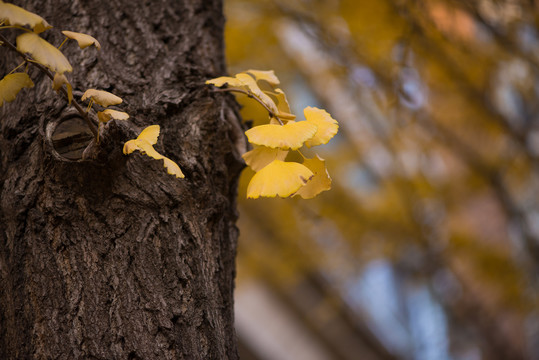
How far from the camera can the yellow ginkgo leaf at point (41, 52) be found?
0.52 metres

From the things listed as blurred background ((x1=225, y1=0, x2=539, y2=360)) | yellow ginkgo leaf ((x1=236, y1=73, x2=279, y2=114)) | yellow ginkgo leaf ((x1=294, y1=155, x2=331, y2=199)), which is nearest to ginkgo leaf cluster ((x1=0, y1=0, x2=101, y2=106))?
yellow ginkgo leaf ((x1=236, y1=73, x2=279, y2=114))

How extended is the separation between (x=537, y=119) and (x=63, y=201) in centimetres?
314

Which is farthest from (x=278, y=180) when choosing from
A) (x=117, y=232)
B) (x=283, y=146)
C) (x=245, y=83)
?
(x=117, y=232)

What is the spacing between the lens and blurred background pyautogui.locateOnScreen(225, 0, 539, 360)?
2290 millimetres

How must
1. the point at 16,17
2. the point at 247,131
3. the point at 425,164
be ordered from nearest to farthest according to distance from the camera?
the point at 16,17, the point at 247,131, the point at 425,164

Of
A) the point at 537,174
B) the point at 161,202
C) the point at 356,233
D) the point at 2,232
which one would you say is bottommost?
the point at 356,233

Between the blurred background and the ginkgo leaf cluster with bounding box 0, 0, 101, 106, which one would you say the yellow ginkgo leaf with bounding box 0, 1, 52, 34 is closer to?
the ginkgo leaf cluster with bounding box 0, 0, 101, 106

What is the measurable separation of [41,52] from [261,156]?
303 mm

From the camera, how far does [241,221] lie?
3.72m

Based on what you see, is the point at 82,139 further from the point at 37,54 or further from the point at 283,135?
the point at 283,135

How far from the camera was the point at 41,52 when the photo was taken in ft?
1.72

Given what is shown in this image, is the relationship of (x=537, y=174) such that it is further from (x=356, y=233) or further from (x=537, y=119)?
(x=356, y=233)

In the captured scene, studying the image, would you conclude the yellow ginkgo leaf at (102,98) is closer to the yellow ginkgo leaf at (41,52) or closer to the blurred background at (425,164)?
the yellow ginkgo leaf at (41,52)

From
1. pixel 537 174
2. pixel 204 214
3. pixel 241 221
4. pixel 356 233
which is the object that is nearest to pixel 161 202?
pixel 204 214
